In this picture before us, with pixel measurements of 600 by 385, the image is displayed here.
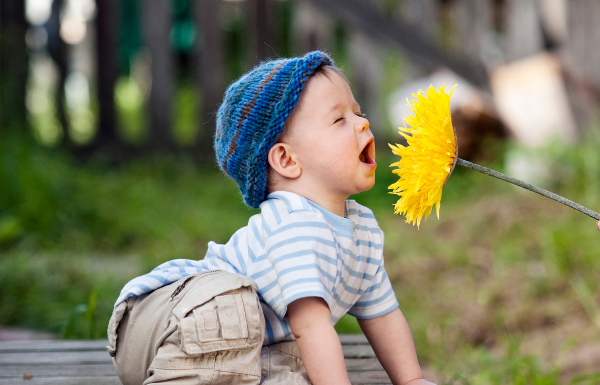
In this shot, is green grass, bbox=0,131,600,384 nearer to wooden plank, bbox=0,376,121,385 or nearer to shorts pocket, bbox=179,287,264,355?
wooden plank, bbox=0,376,121,385

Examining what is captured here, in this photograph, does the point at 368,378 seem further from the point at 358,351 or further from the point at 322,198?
the point at 322,198

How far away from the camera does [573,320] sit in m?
2.56

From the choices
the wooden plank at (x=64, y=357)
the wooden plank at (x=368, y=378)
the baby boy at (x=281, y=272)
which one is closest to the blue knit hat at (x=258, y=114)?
the baby boy at (x=281, y=272)

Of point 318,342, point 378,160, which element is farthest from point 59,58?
point 318,342

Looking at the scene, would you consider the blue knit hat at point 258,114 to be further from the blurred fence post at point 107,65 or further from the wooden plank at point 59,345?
the blurred fence post at point 107,65

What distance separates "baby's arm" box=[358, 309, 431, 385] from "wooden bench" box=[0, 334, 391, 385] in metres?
0.16

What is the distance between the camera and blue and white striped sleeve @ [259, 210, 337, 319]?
1.15 metres

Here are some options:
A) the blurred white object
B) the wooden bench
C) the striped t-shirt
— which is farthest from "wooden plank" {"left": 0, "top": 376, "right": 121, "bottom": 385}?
the blurred white object

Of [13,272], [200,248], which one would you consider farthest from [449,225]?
[13,272]

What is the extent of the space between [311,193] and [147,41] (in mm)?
3973

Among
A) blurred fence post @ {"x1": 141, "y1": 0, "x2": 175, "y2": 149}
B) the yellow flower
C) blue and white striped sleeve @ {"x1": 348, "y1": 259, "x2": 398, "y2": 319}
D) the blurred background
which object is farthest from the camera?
blurred fence post @ {"x1": 141, "y1": 0, "x2": 175, "y2": 149}

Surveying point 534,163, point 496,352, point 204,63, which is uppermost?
point 204,63

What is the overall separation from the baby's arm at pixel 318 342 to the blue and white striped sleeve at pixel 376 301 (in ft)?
0.77

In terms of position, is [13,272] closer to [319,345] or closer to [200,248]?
[200,248]
